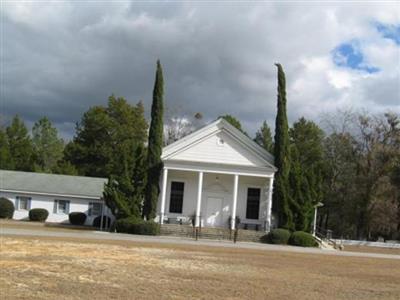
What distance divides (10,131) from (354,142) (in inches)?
1746

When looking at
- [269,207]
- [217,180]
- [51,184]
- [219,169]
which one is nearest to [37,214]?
[51,184]

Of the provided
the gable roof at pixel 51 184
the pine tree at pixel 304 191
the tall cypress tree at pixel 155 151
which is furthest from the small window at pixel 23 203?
the pine tree at pixel 304 191

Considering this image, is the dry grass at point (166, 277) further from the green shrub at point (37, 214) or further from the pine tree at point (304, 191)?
the green shrub at point (37, 214)

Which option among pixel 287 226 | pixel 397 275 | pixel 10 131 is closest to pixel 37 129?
pixel 10 131

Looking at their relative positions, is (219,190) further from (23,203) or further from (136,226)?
(23,203)

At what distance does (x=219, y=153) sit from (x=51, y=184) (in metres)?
18.6

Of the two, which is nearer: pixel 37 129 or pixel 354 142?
pixel 354 142

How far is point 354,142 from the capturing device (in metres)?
55.3

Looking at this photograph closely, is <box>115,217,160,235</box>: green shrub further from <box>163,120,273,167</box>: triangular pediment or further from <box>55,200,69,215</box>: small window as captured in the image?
<box>55,200,69,215</box>: small window

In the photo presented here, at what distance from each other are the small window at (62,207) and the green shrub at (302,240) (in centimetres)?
2192

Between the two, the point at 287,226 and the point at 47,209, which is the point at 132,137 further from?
the point at 287,226

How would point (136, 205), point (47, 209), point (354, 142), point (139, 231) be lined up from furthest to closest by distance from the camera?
1. point (354, 142)
2. point (47, 209)
3. point (136, 205)
4. point (139, 231)

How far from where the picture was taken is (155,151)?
39.6 meters

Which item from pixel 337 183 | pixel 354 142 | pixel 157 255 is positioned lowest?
pixel 157 255
